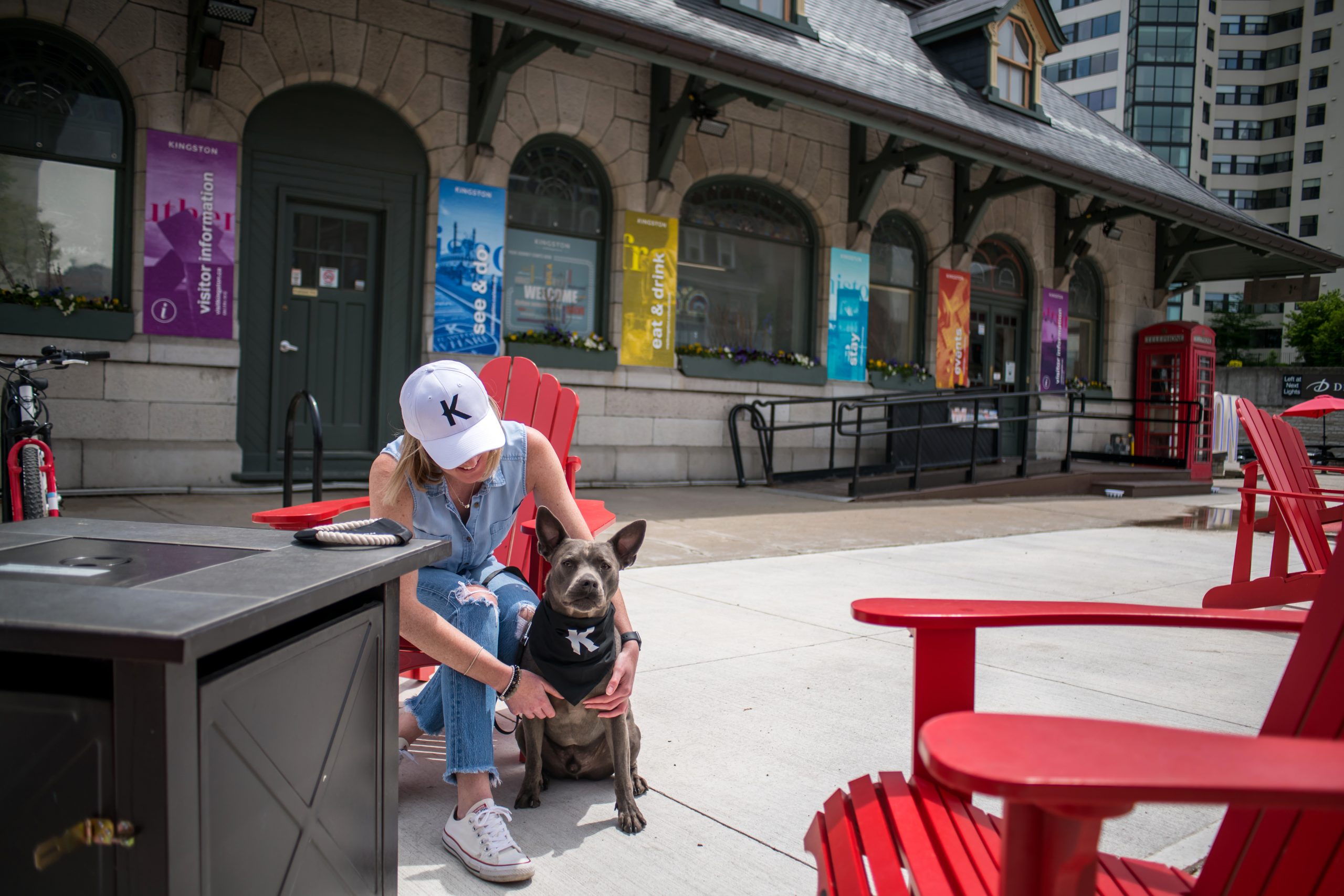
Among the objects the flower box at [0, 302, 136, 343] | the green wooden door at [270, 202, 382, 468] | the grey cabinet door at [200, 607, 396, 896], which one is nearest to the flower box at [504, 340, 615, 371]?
the green wooden door at [270, 202, 382, 468]

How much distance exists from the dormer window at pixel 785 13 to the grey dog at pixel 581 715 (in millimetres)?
10565

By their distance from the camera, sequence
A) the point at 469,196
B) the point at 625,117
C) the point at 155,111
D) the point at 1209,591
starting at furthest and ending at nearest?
the point at 625,117 → the point at 469,196 → the point at 155,111 → the point at 1209,591

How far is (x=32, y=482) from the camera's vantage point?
15.5 feet

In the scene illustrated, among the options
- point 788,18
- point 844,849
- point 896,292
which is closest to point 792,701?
point 844,849

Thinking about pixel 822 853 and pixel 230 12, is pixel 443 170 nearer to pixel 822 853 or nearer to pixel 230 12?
pixel 230 12

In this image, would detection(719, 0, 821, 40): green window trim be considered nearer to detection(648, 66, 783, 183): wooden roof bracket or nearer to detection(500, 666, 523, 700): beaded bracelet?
detection(648, 66, 783, 183): wooden roof bracket

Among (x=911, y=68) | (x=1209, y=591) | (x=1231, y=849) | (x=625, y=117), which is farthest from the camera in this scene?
(x=911, y=68)

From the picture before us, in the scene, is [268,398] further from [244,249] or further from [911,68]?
[911,68]

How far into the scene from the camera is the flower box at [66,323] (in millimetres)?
7078

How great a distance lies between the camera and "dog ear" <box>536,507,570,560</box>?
2.32 meters

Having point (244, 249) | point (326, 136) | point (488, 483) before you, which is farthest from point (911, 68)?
point (488, 483)

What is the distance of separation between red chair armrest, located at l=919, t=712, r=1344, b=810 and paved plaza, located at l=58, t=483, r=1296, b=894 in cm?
136

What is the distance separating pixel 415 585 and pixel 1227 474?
62.7 feet

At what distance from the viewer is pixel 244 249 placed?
26.7ft
